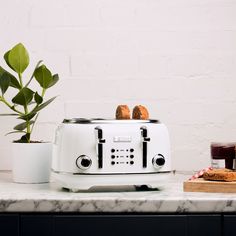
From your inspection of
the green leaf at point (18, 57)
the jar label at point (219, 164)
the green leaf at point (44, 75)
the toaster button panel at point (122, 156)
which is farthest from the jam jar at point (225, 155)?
the green leaf at point (18, 57)

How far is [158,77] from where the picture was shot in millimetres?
2273

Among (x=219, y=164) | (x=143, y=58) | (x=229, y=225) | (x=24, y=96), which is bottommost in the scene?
(x=229, y=225)

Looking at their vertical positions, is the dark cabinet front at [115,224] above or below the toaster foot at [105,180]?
below

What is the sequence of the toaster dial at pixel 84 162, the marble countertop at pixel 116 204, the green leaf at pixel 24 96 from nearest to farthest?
the marble countertop at pixel 116 204 < the toaster dial at pixel 84 162 < the green leaf at pixel 24 96

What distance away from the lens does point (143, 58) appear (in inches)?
89.7

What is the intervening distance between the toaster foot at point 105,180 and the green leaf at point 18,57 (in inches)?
18.3

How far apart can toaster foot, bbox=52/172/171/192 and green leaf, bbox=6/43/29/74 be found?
1.52 ft

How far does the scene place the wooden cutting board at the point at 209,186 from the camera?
5.43ft

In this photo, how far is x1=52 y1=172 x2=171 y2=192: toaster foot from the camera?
1655mm

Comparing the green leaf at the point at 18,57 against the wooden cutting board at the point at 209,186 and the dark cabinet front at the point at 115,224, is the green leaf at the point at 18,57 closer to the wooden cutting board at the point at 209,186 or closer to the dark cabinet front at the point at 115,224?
the dark cabinet front at the point at 115,224

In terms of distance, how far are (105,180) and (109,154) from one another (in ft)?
0.25

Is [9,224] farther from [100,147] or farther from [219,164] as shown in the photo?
[219,164]

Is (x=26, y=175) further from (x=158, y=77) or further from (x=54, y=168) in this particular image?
(x=158, y=77)

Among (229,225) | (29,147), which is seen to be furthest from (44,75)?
(229,225)
